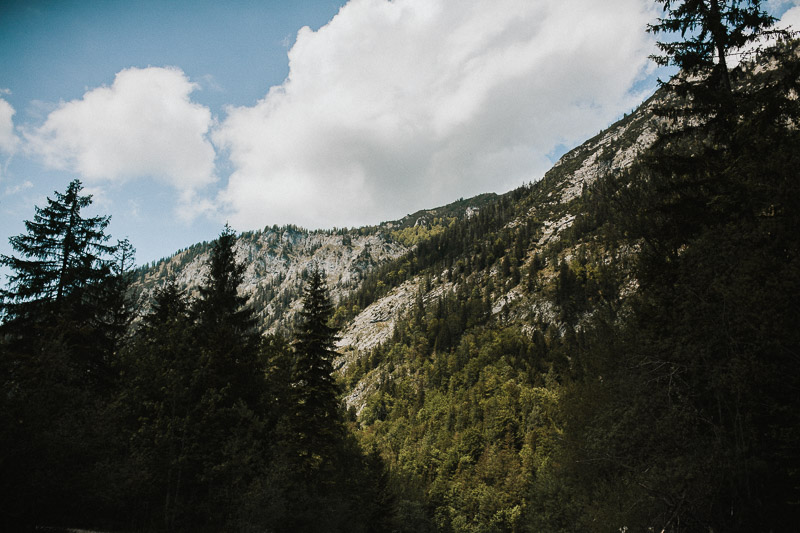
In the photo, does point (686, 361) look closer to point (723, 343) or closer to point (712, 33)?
point (723, 343)

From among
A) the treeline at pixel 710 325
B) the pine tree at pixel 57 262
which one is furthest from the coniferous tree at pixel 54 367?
the treeline at pixel 710 325

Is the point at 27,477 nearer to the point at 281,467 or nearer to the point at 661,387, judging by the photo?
the point at 281,467

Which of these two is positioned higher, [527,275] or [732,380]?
[527,275]

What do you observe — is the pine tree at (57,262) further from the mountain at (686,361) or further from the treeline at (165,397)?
the mountain at (686,361)

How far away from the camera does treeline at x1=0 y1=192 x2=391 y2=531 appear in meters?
11.5

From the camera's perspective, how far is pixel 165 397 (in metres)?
16.4

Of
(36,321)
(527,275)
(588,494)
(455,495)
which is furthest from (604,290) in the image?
(36,321)

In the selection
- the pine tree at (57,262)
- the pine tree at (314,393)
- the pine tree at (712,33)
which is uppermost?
the pine tree at (712,33)

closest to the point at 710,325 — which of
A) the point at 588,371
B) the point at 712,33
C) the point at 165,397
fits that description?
the point at 712,33

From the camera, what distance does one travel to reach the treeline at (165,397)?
11508 mm

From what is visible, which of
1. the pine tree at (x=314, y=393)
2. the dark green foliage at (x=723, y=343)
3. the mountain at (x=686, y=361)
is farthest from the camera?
the pine tree at (x=314, y=393)

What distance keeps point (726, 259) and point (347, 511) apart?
24.3 m

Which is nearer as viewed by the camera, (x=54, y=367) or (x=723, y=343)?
(x=723, y=343)

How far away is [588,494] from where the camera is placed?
80.4 feet
